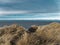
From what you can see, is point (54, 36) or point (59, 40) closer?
point (59, 40)

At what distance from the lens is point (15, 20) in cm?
4741

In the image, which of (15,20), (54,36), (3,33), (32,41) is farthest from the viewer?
(15,20)

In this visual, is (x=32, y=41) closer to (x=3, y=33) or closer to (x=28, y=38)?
(x=28, y=38)

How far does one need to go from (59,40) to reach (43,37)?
1.08m

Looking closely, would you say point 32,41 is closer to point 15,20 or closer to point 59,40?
point 59,40

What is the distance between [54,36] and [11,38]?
2.29 metres

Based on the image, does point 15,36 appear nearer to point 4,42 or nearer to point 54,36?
point 4,42

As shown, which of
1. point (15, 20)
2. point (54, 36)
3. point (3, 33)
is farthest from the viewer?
point (15, 20)

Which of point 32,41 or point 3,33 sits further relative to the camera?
point 3,33

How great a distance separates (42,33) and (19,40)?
5.20 feet

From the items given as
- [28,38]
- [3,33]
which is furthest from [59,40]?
[3,33]

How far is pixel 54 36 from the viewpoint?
1642cm

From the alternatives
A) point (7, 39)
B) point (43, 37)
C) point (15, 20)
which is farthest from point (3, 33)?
point (15, 20)

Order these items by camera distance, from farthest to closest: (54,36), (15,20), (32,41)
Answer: (15,20)
(54,36)
(32,41)
